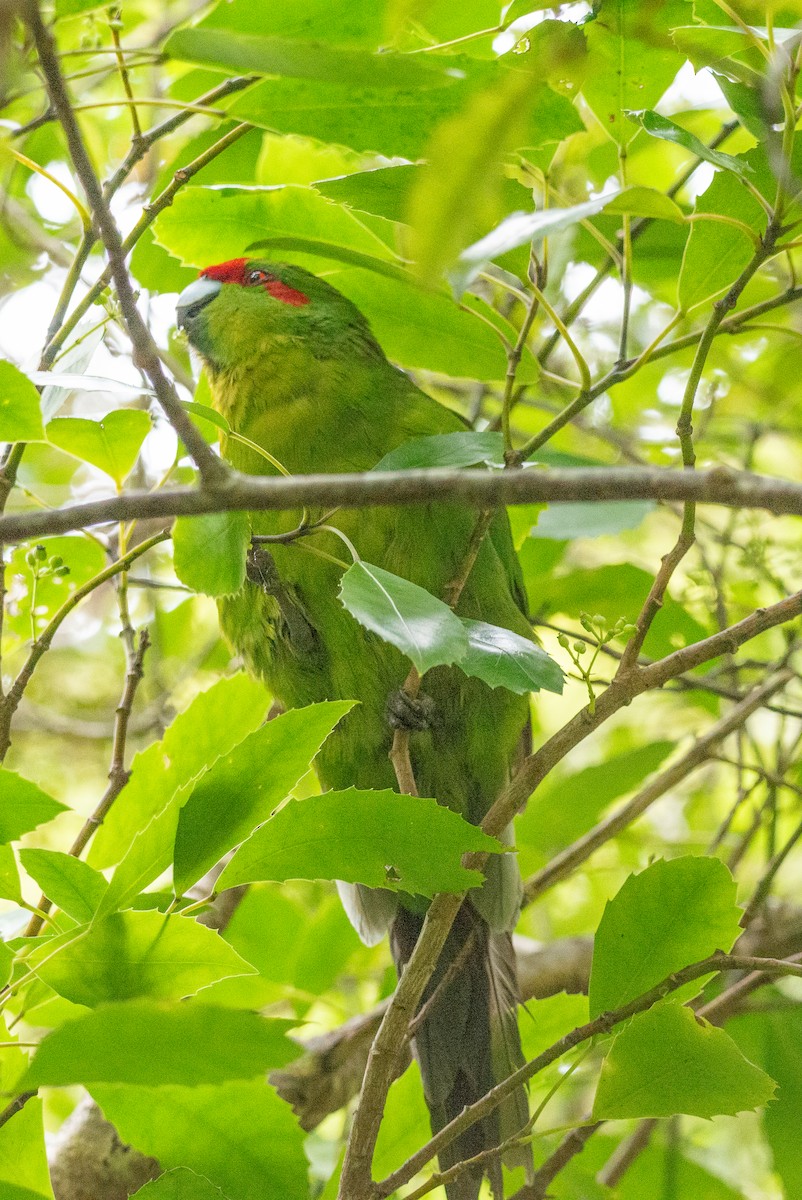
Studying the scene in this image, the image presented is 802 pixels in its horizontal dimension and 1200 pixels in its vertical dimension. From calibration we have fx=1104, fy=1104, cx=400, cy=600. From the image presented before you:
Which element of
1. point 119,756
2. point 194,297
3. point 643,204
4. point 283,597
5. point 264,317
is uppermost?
point 264,317

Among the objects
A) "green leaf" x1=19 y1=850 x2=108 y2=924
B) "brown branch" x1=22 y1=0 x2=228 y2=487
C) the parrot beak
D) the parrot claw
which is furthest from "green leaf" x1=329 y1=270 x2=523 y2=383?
"green leaf" x1=19 y1=850 x2=108 y2=924

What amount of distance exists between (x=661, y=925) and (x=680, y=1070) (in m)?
0.18

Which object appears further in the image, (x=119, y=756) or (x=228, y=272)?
(x=228, y=272)

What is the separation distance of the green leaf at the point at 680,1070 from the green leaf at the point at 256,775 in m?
0.53

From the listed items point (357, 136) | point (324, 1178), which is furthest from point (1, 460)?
point (324, 1178)

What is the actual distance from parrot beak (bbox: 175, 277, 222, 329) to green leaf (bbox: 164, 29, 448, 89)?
53.8 inches

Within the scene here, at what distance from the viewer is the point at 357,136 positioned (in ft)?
4.85

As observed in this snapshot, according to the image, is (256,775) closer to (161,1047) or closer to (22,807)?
(22,807)

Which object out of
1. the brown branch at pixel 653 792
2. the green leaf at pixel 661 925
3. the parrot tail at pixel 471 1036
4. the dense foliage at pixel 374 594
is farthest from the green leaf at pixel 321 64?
the brown branch at pixel 653 792

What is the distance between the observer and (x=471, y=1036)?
2271 millimetres

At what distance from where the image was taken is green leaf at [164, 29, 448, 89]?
837 millimetres

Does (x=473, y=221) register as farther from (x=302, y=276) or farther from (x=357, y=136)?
(x=302, y=276)

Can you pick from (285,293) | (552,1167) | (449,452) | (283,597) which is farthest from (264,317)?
(552,1167)

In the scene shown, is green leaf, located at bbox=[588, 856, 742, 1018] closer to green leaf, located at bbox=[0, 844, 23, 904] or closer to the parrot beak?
green leaf, located at bbox=[0, 844, 23, 904]
